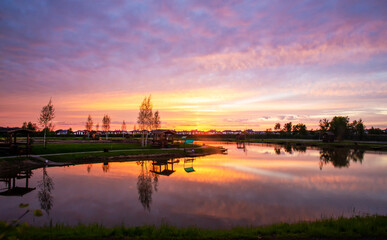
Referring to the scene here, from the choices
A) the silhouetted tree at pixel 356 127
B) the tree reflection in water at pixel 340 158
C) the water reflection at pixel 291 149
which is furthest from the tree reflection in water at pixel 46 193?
the silhouetted tree at pixel 356 127

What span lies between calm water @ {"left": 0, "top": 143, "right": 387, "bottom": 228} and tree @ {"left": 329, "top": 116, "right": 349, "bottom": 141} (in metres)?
65.8

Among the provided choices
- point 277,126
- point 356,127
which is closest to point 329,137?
point 356,127

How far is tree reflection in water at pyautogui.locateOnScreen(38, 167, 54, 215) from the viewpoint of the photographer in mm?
11617

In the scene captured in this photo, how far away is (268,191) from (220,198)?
3668 mm

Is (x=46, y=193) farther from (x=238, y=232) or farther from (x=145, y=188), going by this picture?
(x=238, y=232)

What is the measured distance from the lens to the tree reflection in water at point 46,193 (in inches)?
457

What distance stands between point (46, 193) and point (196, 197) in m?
9.57

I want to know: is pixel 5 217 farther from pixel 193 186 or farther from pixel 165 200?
pixel 193 186

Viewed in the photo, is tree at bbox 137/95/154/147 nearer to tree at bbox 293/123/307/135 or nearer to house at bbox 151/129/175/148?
house at bbox 151/129/175/148

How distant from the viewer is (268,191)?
1445 cm

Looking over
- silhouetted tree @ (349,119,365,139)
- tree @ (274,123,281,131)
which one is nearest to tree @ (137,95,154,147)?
silhouetted tree @ (349,119,365,139)

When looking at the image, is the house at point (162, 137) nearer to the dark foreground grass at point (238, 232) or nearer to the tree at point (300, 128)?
the dark foreground grass at point (238, 232)

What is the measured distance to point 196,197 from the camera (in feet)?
43.3

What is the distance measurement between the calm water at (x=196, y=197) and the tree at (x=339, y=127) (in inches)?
2590
